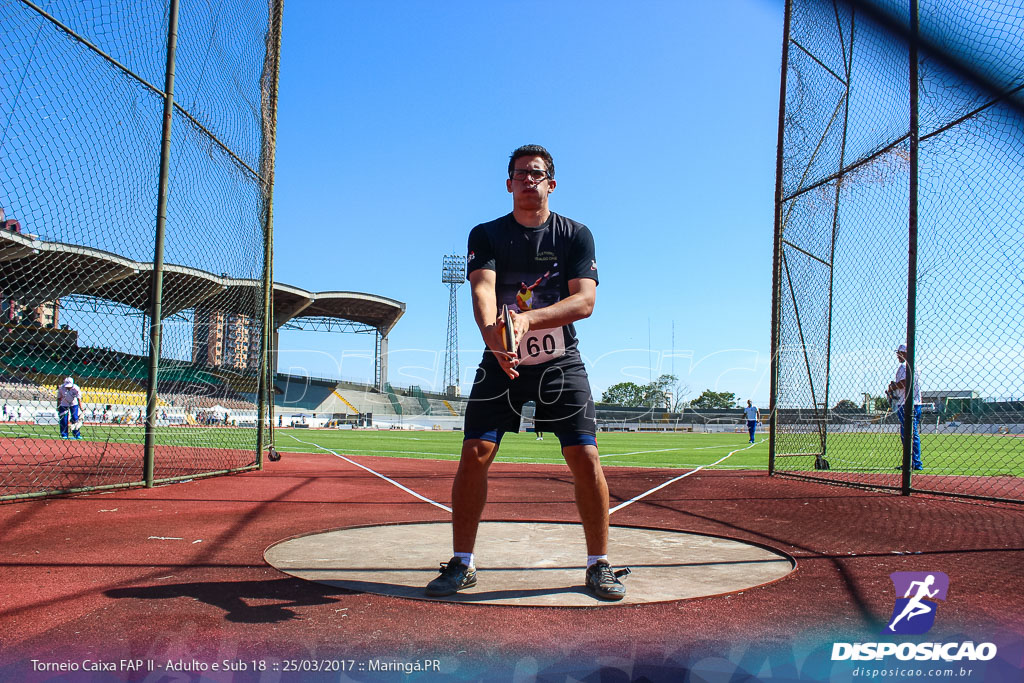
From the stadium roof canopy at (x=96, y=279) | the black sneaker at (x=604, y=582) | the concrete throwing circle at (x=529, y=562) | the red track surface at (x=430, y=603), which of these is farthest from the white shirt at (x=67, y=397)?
the black sneaker at (x=604, y=582)

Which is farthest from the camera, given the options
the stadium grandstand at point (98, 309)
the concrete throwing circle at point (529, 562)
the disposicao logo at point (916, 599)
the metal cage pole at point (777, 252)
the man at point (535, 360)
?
the metal cage pole at point (777, 252)

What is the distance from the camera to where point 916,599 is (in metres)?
2.99

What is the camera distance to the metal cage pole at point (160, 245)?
6.58m

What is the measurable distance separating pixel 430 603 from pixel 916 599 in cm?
213

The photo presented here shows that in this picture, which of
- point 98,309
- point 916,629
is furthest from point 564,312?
point 98,309

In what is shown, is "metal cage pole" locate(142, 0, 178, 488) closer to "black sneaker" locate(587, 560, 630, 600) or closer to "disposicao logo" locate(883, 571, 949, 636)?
"black sneaker" locate(587, 560, 630, 600)

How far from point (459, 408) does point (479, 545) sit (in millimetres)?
60330

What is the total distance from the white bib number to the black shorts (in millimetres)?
61

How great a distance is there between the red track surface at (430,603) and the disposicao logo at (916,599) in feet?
0.19

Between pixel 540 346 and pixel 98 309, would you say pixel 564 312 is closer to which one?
pixel 540 346

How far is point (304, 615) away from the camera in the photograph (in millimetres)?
2701

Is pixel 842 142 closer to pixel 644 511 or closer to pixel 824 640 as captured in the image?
pixel 644 511

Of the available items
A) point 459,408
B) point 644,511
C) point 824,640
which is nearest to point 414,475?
point 644,511

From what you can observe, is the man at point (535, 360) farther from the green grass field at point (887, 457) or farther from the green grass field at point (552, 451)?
the green grass field at point (552, 451)
